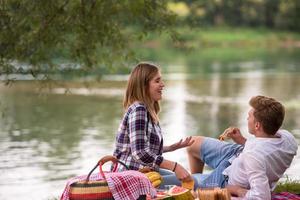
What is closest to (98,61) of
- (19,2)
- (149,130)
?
(19,2)

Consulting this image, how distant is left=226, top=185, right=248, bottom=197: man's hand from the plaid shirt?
0.55m

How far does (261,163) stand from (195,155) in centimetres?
100

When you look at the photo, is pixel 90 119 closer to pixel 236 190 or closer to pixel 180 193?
pixel 236 190

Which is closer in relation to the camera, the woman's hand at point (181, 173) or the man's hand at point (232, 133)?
the woman's hand at point (181, 173)

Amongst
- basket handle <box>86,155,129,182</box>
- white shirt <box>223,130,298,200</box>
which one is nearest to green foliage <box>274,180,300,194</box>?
white shirt <box>223,130,298,200</box>

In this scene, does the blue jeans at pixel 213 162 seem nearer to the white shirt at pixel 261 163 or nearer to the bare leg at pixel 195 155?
the bare leg at pixel 195 155

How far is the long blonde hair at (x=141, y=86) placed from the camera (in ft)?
18.0

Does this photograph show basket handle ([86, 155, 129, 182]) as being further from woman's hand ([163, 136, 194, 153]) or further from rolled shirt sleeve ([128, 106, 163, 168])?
woman's hand ([163, 136, 194, 153])

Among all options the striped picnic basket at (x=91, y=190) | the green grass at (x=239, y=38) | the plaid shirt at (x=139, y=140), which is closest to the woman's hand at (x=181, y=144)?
the plaid shirt at (x=139, y=140)

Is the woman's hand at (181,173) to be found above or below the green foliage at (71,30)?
below

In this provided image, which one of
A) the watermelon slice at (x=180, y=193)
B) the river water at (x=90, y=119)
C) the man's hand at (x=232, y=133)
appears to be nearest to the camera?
the watermelon slice at (x=180, y=193)

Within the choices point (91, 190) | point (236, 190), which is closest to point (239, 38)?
point (236, 190)

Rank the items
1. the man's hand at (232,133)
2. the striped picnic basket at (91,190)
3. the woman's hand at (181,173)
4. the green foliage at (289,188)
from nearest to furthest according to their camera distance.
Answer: the striped picnic basket at (91,190) < the woman's hand at (181,173) < the man's hand at (232,133) < the green foliage at (289,188)

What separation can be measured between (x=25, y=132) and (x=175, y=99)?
25.0 feet
